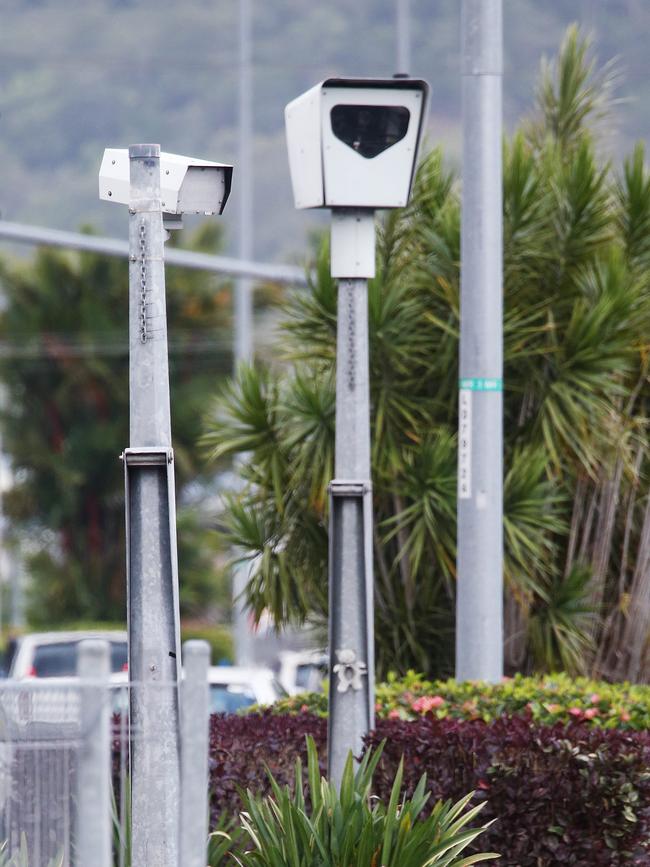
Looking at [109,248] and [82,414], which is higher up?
[109,248]

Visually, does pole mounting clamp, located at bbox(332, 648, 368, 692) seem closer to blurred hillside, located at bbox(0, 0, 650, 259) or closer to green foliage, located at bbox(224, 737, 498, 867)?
green foliage, located at bbox(224, 737, 498, 867)

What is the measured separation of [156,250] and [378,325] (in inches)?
210

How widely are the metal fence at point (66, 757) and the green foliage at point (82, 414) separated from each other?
96.2ft

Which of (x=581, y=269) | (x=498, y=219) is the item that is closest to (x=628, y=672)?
(x=581, y=269)

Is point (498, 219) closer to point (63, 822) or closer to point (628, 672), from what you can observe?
point (628, 672)

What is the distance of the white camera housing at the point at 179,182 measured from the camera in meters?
5.79

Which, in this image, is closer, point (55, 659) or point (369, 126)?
point (369, 126)

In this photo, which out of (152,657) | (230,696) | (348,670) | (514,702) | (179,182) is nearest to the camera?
(152,657)

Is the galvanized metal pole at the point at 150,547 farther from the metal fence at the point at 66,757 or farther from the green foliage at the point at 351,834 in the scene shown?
the metal fence at the point at 66,757

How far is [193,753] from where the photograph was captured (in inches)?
160

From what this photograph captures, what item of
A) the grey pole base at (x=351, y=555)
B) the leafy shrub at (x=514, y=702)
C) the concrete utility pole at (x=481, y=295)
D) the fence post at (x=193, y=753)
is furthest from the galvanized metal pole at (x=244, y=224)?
the fence post at (x=193, y=753)

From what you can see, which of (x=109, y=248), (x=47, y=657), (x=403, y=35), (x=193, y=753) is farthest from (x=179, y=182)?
(x=403, y=35)

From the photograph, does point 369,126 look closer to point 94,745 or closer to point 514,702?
point 514,702

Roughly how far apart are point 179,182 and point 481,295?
3704 mm
